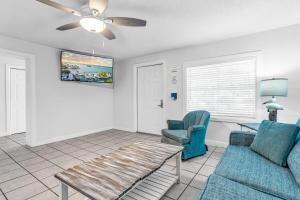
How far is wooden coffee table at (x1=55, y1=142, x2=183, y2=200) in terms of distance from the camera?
3.96 feet

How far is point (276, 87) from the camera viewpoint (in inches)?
93.2

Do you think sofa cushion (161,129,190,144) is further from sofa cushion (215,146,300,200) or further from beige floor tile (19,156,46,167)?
beige floor tile (19,156,46,167)

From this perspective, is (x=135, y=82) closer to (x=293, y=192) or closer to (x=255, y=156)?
(x=255, y=156)

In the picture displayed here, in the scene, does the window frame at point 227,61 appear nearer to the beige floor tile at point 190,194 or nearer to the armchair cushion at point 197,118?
the armchair cushion at point 197,118

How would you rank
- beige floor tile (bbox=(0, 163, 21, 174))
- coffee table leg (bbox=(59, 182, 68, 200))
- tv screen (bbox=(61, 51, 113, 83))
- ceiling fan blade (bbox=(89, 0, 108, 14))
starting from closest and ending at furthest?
coffee table leg (bbox=(59, 182, 68, 200)) < ceiling fan blade (bbox=(89, 0, 108, 14)) < beige floor tile (bbox=(0, 163, 21, 174)) < tv screen (bbox=(61, 51, 113, 83))

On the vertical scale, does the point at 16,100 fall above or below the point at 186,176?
above

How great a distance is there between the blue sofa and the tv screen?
12.1ft

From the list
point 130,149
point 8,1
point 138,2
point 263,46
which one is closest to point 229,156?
point 130,149

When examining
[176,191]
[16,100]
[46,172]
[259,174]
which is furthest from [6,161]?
[259,174]

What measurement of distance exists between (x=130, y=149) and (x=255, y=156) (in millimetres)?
1481

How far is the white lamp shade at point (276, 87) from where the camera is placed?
233 cm

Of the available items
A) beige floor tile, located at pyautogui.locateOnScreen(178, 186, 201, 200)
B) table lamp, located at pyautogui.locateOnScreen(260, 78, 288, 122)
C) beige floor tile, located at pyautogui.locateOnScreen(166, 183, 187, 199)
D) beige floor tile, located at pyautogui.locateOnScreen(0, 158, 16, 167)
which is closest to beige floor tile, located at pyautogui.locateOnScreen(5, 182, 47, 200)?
beige floor tile, located at pyautogui.locateOnScreen(0, 158, 16, 167)

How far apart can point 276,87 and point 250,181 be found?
1.74 meters

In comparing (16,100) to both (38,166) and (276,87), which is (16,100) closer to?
(38,166)
